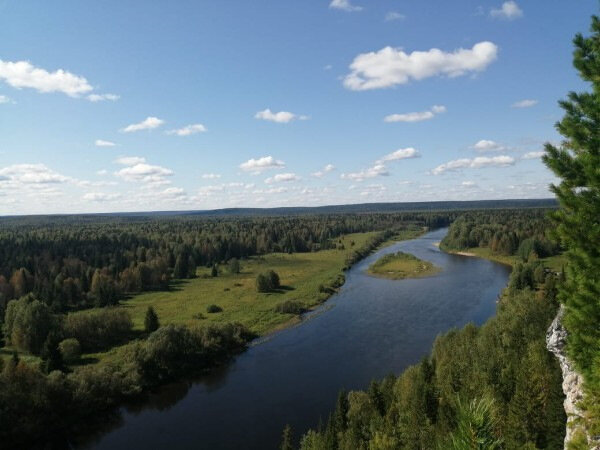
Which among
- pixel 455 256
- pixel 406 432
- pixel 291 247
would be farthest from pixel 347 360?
pixel 291 247

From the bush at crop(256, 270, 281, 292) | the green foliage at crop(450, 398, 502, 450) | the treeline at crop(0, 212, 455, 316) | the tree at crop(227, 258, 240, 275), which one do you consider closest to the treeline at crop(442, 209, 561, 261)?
the treeline at crop(0, 212, 455, 316)

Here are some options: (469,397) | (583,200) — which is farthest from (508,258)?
(583,200)

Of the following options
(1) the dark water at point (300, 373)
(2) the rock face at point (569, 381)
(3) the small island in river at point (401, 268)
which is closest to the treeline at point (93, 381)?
(1) the dark water at point (300, 373)

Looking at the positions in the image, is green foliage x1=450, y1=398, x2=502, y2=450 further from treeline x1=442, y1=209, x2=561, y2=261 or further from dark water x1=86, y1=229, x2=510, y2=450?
treeline x1=442, y1=209, x2=561, y2=261

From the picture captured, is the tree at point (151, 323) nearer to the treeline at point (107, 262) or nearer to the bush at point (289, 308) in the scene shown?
the bush at point (289, 308)

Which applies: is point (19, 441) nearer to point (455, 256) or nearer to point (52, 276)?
point (52, 276)

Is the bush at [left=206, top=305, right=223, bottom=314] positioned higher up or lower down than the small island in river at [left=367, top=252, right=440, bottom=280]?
lower down
